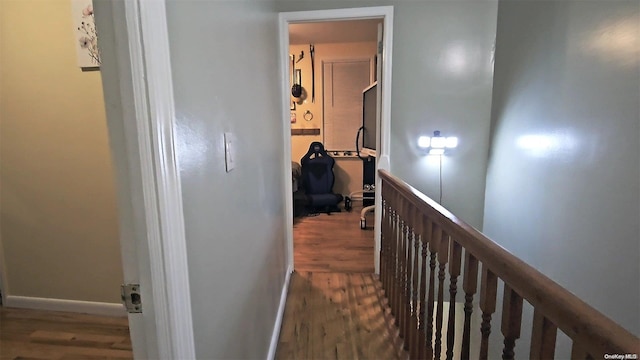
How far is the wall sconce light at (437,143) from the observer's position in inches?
103

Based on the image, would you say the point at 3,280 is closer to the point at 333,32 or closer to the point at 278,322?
the point at 278,322

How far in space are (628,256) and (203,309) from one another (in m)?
1.99

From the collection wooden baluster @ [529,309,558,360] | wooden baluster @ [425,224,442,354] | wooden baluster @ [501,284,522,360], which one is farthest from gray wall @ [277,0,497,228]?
wooden baluster @ [529,309,558,360]

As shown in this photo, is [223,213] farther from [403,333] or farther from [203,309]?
[403,333]

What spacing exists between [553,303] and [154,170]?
83 centimetres

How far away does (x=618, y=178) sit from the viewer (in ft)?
5.37

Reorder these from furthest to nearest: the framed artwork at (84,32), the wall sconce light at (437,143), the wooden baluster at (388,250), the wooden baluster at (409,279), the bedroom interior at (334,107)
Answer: the bedroom interior at (334,107), the wall sconce light at (437,143), the wooden baluster at (388,250), the framed artwork at (84,32), the wooden baluster at (409,279)

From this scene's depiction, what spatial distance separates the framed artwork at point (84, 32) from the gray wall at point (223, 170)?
3.25 ft

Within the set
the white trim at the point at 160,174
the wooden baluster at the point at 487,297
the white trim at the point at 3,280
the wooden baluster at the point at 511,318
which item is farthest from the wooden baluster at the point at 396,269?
the white trim at the point at 3,280

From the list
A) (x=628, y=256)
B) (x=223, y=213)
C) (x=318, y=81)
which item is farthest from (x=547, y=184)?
(x=318, y=81)

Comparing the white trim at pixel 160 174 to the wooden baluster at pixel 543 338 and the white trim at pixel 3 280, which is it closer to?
the wooden baluster at pixel 543 338

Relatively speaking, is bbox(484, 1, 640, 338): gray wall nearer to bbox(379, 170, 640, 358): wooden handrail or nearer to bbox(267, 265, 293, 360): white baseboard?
bbox(379, 170, 640, 358): wooden handrail

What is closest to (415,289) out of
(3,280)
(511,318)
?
(511,318)

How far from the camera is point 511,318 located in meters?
0.80
